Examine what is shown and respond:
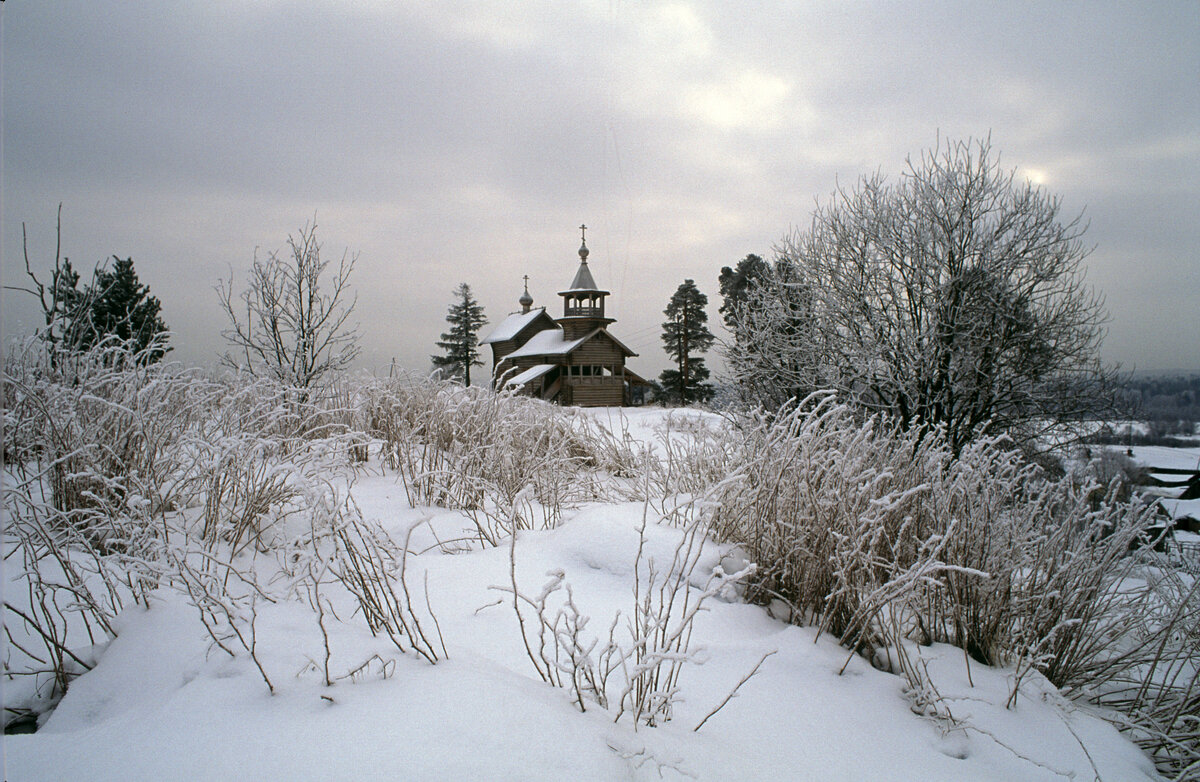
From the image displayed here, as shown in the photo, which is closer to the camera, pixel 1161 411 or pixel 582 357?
pixel 1161 411

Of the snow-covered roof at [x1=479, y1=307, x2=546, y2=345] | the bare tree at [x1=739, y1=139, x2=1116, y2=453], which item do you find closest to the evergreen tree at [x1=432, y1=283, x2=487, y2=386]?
the snow-covered roof at [x1=479, y1=307, x2=546, y2=345]

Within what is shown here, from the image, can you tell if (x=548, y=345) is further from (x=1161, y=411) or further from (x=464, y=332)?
(x=1161, y=411)

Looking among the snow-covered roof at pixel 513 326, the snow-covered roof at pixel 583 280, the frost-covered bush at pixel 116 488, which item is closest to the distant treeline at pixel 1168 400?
the frost-covered bush at pixel 116 488

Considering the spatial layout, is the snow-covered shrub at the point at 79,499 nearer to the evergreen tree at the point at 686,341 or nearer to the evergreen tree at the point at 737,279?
the evergreen tree at the point at 737,279

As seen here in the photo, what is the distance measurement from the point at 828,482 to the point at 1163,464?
34.3 metres

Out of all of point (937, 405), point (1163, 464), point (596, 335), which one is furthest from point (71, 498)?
point (1163, 464)

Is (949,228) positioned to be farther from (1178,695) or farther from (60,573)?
(60,573)

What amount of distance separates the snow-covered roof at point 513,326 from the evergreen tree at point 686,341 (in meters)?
7.90

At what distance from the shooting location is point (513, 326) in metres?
34.3

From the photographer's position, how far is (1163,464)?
25.9 metres

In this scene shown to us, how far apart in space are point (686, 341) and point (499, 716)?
32.1 meters

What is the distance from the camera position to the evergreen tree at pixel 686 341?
3262 centimetres

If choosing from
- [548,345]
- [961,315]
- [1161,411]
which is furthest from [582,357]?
[1161,411]

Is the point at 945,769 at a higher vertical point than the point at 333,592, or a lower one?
lower
